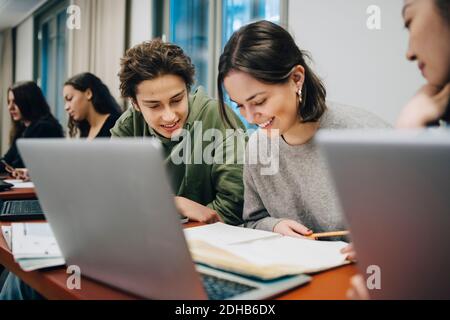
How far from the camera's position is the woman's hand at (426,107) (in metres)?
0.90

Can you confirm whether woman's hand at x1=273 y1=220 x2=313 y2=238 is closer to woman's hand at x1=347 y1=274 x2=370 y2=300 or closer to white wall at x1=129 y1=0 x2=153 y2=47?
woman's hand at x1=347 y1=274 x2=370 y2=300

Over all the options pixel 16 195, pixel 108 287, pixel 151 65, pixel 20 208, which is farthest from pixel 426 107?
pixel 16 195

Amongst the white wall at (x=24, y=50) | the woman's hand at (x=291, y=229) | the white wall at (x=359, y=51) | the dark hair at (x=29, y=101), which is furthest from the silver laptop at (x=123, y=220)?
the white wall at (x=24, y=50)

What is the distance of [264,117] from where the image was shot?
1.17 metres

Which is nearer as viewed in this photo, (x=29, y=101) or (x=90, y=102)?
(x=90, y=102)

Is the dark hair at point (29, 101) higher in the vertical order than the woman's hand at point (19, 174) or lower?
higher

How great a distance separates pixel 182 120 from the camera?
59.0 inches

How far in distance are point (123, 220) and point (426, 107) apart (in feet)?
2.30

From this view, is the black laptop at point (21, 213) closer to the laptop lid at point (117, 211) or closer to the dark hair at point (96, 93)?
the laptop lid at point (117, 211)

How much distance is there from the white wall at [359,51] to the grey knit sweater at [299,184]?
0.55m

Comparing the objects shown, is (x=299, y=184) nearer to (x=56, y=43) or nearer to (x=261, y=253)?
(x=261, y=253)

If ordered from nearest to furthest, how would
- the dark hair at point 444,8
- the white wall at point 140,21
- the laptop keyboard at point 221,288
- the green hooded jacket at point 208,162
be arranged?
the laptop keyboard at point 221,288 → the dark hair at point 444,8 → the green hooded jacket at point 208,162 → the white wall at point 140,21

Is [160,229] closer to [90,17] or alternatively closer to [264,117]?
[264,117]

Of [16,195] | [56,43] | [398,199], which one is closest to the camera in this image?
[398,199]
